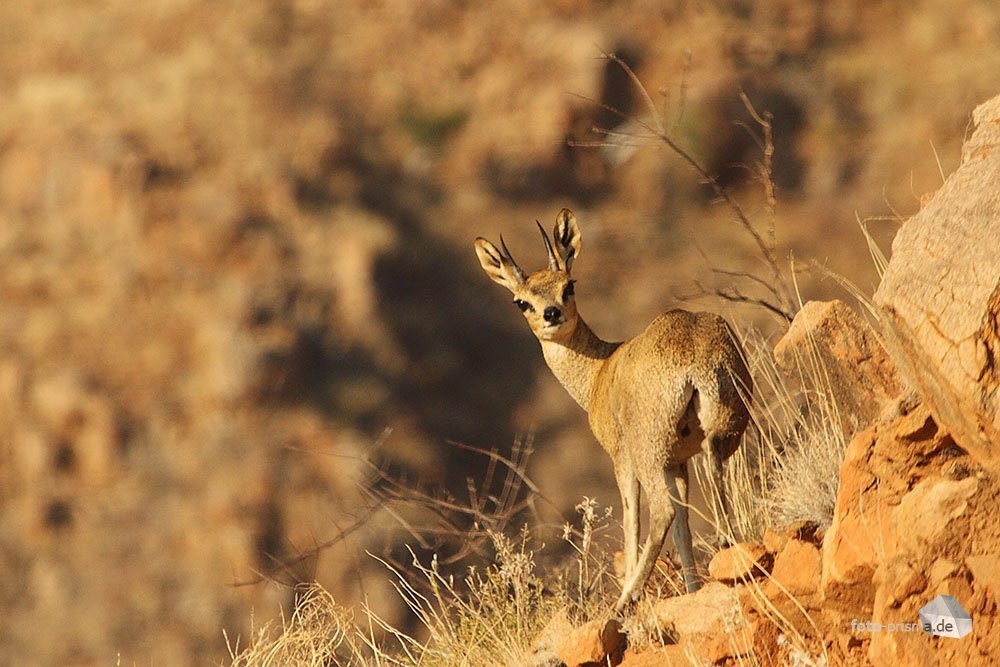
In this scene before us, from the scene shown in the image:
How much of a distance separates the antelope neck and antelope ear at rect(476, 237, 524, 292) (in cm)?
39

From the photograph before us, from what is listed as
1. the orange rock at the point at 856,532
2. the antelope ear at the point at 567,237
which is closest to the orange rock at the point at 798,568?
the orange rock at the point at 856,532

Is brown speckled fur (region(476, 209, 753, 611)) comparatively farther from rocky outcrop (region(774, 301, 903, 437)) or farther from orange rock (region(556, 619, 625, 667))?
rocky outcrop (region(774, 301, 903, 437))

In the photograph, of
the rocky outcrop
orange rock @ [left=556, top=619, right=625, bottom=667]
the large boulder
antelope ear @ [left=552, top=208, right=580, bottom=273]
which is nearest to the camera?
the large boulder

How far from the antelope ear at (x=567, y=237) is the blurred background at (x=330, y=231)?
1206cm

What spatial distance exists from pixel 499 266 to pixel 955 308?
3.21 meters

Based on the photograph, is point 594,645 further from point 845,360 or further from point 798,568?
point 845,360

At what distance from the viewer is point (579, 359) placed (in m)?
6.45

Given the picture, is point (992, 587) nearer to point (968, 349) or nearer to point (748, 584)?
point (968, 349)

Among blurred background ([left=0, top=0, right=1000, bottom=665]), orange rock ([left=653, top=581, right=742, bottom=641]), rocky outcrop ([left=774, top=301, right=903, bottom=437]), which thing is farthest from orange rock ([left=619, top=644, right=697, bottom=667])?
blurred background ([left=0, top=0, right=1000, bottom=665])

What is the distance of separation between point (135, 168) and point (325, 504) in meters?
10.3

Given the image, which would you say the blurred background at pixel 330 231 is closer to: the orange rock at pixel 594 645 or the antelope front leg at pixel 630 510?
the antelope front leg at pixel 630 510

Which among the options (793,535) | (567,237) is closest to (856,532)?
(793,535)

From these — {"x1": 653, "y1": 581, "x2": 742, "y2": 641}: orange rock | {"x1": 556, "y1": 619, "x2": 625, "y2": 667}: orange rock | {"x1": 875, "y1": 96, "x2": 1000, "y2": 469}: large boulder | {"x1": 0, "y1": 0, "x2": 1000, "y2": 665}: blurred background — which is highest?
{"x1": 875, "y1": 96, "x2": 1000, "y2": 469}: large boulder

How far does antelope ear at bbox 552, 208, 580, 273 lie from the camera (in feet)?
21.6
